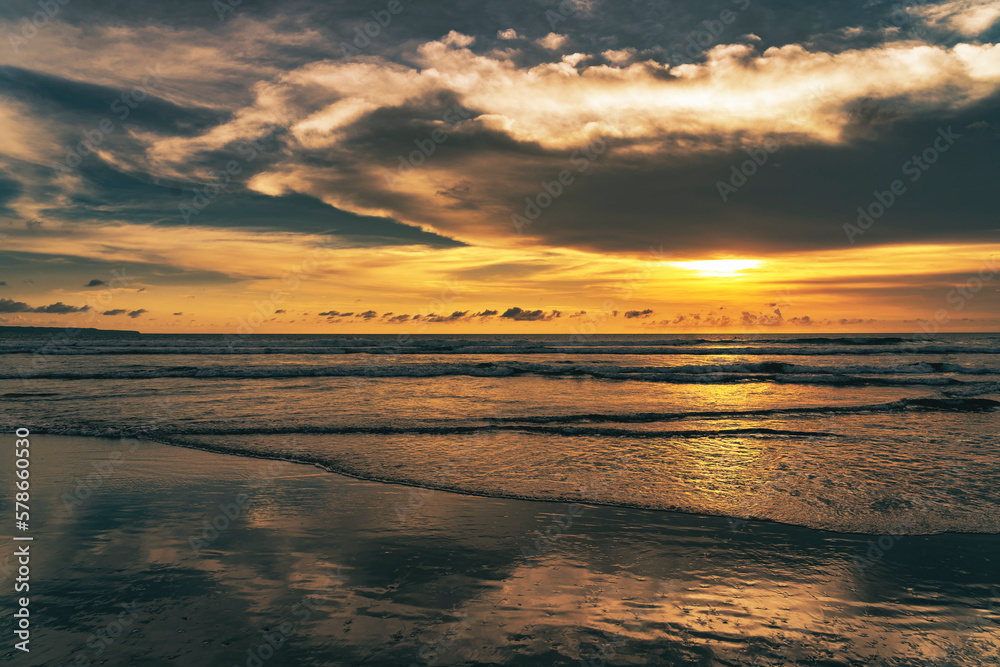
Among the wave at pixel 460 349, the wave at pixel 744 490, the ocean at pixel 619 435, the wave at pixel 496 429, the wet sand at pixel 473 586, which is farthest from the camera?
the wave at pixel 460 349

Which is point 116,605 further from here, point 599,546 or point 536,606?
point 599,546

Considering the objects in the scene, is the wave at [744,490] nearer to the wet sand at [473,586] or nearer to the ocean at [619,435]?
the ocean at [619,435]

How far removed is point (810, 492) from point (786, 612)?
15.7 feet

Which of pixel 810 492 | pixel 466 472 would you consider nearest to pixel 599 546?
pixel 466 472

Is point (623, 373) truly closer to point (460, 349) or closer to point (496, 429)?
point (496, 429)

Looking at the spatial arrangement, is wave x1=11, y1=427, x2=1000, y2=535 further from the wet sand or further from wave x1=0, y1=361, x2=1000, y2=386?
wave x1=0, y1=361, x2=1000, y2=386

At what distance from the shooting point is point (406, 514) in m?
7.59

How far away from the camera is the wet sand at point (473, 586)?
422 centimetres

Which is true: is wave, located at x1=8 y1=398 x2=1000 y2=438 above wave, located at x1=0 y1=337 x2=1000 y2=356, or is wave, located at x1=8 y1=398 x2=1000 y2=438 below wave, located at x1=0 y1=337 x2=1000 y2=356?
below

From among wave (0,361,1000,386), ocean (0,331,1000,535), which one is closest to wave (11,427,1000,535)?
ocean (0,331,1000,535)

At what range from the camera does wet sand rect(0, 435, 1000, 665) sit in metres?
4.22

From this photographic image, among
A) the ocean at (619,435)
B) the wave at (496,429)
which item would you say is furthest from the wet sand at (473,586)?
the wave at (496,429)

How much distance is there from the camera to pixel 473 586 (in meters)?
5.29

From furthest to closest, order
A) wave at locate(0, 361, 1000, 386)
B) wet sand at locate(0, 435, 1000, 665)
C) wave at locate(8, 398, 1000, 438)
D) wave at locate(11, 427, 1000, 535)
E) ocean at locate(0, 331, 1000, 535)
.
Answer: wave at locate(0, 361, 1000, 386)
wave at locate(8, 398, 1000, 438)
ocean at locate(0, 331, 1000, 535)
wave at locate(11, 427, 1000, 535)
wet sand at locate(0, 435, 1000, 665)
